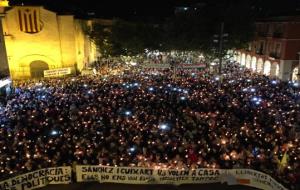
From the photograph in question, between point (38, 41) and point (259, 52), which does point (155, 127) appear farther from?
point (259, 52)

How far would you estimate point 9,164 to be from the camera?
12039mm

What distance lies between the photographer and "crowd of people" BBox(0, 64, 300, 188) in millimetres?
12289

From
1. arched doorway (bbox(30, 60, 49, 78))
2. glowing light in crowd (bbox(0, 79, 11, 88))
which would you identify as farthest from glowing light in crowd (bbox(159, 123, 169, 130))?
arched doorway (bbox(30, 60, 49, 78))

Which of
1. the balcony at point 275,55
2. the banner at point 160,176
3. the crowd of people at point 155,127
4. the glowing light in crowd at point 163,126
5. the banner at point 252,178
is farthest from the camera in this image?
the balcony at point 275,55

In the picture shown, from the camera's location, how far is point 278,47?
1366 inches

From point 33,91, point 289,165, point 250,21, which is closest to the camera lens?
point 289,165

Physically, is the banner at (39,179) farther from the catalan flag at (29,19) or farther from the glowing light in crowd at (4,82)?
the catalan flag at (29,19)

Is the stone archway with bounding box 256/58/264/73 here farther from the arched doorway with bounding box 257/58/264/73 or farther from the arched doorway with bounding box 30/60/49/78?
the arched doorway with bounding box 30/60/49/78

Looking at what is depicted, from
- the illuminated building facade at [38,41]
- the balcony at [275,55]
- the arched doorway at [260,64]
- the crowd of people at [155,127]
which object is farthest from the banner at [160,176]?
the arched doorway at [260,64]

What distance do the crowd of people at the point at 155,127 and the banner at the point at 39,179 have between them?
16.6 inches

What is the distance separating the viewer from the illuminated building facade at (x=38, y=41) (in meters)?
32.0

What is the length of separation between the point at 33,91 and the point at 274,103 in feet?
49.8

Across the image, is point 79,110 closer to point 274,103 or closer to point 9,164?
point 9,164

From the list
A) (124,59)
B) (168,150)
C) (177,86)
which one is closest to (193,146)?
(168,150)
